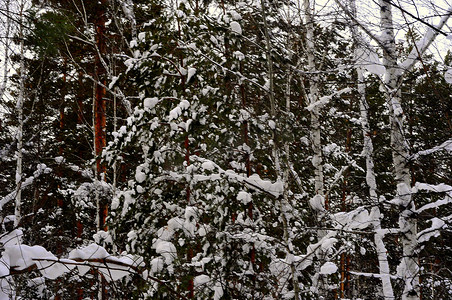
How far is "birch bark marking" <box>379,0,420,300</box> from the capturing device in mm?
4426

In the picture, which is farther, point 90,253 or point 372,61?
point 372,61

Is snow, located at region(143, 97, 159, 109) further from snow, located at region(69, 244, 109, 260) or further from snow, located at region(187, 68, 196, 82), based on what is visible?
snow, located at region(69, 244, 109, 260)

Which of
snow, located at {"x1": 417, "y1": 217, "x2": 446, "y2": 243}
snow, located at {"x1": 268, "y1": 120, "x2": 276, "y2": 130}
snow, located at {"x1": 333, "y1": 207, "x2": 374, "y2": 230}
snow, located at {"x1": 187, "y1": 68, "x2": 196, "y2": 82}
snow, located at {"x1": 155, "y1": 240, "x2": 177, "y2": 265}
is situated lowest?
snow, located at {"x1": 155, "y1": 240, "x2": 177, "y2": 265}

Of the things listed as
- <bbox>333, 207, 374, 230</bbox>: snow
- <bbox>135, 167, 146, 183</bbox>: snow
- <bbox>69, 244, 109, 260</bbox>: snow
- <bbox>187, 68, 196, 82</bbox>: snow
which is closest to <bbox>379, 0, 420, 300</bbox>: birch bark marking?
<bbox>333, 207, 374, 230</bbox>: snow

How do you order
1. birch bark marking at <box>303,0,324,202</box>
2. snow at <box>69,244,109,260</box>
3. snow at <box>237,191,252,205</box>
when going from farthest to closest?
birch bark marking at <box>303,0,324,202</box>, snow at <box>237,191,252,205</box>, snow at <box>69,244,109,260</box>

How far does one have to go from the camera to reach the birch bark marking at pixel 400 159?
4.43 metres

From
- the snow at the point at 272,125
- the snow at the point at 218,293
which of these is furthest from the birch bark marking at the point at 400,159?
the snow at the point at 218,293

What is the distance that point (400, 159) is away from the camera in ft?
15.3

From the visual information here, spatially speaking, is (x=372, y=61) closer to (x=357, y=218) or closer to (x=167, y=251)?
(x=357, y=218)

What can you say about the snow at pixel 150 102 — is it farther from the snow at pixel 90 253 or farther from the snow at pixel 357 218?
the snow at pixel 90 253

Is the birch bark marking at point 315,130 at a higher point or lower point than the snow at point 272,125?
higher

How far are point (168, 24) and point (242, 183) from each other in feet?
9.97

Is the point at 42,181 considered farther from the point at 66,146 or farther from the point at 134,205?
the point at 134,205

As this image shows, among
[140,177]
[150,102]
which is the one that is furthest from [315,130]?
[140,177]
